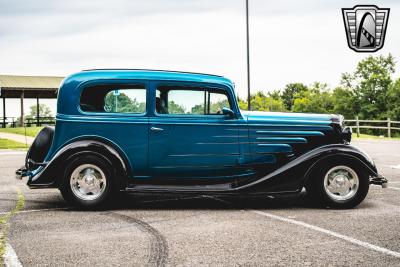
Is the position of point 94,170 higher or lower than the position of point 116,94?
lower

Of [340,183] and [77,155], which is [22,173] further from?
[340,183]

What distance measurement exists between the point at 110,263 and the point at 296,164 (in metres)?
3.39

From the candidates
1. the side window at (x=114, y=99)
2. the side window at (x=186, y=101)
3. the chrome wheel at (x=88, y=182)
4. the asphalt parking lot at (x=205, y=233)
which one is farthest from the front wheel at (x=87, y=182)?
the side window at (x=186, y=101)

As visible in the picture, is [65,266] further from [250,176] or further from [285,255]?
[250,176]

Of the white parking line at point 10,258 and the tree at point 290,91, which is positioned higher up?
the tree at point 290,91

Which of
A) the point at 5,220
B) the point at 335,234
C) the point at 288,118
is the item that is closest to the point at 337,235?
the point at 335,234

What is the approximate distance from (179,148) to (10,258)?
2.98 meters

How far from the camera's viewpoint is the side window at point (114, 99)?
714cm

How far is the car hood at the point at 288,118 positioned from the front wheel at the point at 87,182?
2.07 metres

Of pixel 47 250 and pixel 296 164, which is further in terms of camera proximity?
pixel 296 164

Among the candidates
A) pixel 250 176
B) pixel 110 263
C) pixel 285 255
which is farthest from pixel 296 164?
pixel 110 263

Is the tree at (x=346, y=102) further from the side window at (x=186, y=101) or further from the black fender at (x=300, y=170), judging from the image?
the side window at (x=186, y=101)

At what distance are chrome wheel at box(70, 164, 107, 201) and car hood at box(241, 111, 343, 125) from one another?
215cm

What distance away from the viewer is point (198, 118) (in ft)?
23.4
